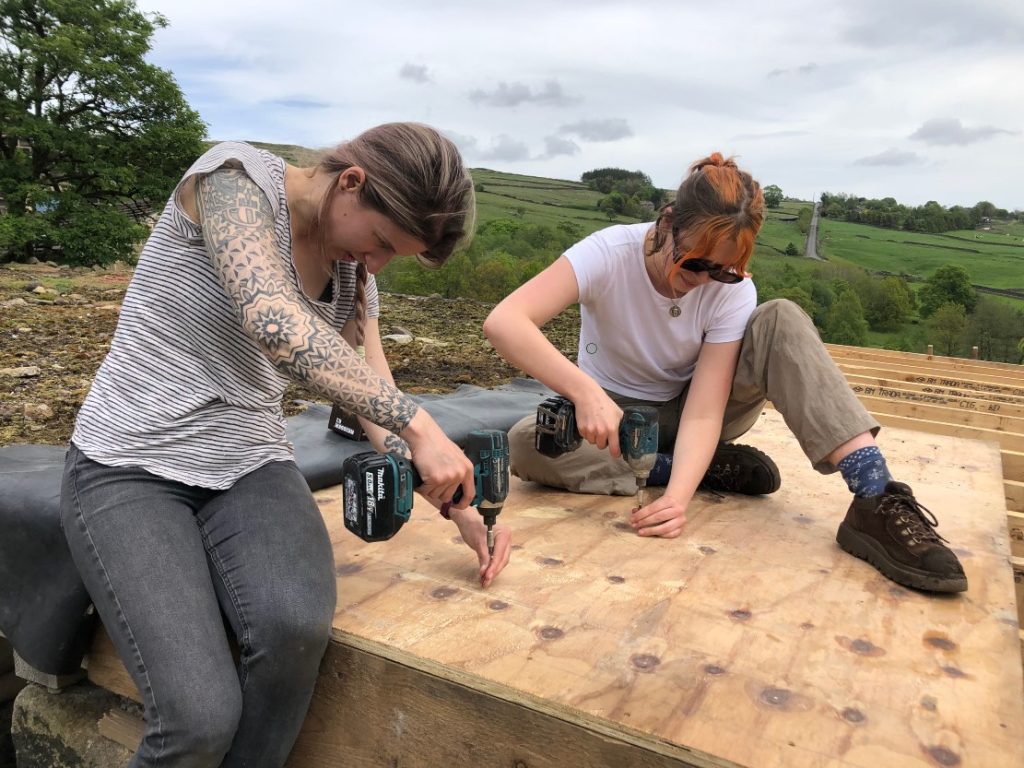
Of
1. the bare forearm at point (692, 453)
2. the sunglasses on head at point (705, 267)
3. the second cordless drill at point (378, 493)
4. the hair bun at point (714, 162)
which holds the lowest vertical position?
the bare forearm at point (692, 453)

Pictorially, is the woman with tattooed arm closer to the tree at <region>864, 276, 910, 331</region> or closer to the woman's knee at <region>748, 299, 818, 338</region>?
the woman's knee at <region>748, 299, 818, 338</region>

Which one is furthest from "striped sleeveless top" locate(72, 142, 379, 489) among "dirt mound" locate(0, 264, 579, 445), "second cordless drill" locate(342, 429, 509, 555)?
"dirt mound" locate(0, 264, 579, 445)

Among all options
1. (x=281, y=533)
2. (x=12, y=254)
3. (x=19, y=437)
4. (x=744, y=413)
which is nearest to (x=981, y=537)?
(x=744, y=413)

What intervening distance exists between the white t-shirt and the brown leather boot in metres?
0.64

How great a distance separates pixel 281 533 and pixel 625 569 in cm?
91

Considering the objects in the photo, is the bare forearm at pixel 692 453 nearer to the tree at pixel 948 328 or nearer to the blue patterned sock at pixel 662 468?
the blue patterned sock at pixel 662 468

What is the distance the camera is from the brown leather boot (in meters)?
1.94

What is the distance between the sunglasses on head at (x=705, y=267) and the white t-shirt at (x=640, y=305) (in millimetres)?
135

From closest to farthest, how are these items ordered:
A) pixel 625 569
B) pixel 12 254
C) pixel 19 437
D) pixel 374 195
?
pixel 374 195 → pixel 625 569 → pixel 19 437 → pixel 12 254

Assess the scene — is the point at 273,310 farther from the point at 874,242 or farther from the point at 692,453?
the point at 874,242

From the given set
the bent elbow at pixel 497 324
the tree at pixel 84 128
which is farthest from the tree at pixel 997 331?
the tree at pixel 84 128

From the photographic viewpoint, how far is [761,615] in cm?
179

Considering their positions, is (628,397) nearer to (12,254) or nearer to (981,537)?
(981,537)

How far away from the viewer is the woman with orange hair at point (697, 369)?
208cm
